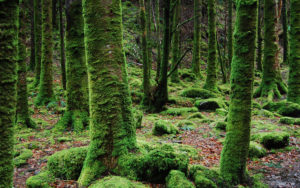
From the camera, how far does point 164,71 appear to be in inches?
411

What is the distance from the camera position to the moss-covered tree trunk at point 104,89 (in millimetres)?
3670

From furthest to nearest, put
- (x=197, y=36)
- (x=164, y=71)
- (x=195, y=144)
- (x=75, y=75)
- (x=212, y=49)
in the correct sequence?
(x=197, y=36)
(x=212, y=49)
(x=164, y=71)
(x=75, y=75)
(x=195, y=144)

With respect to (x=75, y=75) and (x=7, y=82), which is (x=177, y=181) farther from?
(x=75, y=75)

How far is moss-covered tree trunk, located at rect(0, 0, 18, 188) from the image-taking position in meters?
1.90

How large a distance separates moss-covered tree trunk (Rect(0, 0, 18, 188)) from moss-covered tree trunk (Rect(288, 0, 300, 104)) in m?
10.1

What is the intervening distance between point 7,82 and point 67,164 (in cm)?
267

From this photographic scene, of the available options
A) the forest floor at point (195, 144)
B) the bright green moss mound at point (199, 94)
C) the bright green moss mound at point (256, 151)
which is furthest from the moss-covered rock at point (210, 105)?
the bright green moss mound at point (256, 151)

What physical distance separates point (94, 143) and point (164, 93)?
747cm

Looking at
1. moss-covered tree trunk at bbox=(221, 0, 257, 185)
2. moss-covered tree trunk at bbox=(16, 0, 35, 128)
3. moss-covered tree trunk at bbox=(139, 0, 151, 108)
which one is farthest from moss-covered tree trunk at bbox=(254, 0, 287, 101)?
moss-covered tree trunk at bbox=(16, 0, 35, 128)

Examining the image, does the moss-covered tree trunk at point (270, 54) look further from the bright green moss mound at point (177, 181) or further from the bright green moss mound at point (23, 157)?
the bright green moss mound at point (23, 157)

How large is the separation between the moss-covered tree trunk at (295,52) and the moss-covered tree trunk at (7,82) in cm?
1012

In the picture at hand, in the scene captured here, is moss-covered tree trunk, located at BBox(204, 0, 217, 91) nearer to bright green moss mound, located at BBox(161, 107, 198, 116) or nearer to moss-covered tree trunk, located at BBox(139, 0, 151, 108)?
bright green moss mound, located at BBox(161, 107, 198, 116)

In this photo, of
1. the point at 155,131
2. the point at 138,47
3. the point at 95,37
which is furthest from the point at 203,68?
the point at 95,37

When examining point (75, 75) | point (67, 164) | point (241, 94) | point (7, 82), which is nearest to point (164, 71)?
point (75, 75)
